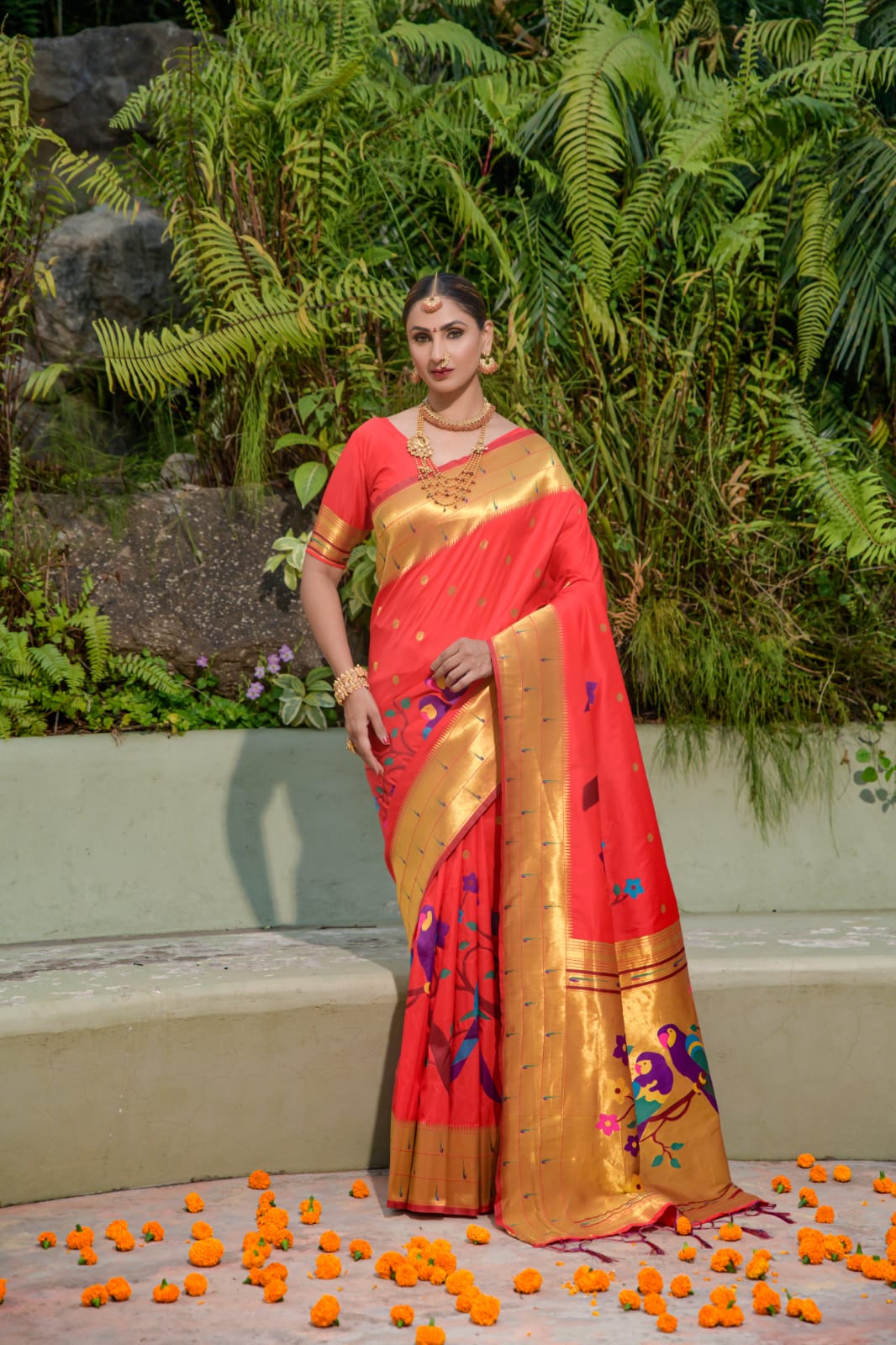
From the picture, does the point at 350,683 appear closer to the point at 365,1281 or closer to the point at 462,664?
the point at 462,664

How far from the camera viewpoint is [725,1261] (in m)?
2.41

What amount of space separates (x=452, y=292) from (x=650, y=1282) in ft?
6.19

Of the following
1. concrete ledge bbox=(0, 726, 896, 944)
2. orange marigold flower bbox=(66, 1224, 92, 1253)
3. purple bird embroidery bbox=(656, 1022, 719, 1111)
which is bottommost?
orange marigold flower bbox=(66, 1224, 92, 1253)

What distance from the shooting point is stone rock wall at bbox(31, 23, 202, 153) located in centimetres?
598

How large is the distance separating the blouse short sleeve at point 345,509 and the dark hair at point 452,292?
297 mm

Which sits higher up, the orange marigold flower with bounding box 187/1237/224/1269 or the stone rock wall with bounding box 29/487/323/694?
the stone rock wall with bounding box 29/487/323/694

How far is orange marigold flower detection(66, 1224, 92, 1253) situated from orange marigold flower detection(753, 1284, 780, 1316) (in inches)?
46.8

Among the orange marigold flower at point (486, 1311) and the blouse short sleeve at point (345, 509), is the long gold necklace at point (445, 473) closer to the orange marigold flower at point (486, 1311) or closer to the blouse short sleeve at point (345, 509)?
the blouse short sleeve at point (345, 509)

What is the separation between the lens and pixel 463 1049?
106 inches

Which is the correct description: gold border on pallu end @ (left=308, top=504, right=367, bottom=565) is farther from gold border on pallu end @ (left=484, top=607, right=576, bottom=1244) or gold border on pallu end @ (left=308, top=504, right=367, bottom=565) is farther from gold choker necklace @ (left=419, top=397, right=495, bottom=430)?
gold border on pallu end @ (left=484, top=607, right=576, bottom=1244)

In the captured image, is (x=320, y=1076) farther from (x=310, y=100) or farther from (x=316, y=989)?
(x=310, y=100)

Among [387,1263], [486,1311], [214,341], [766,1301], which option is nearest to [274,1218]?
[387,1263]

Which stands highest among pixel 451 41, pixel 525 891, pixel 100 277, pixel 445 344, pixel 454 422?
pixel 451 41

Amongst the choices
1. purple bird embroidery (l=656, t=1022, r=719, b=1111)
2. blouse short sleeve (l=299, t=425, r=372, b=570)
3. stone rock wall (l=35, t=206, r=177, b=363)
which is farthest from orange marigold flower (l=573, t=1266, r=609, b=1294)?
stone rock wall (l=35, t=206, r=177, b=363)
